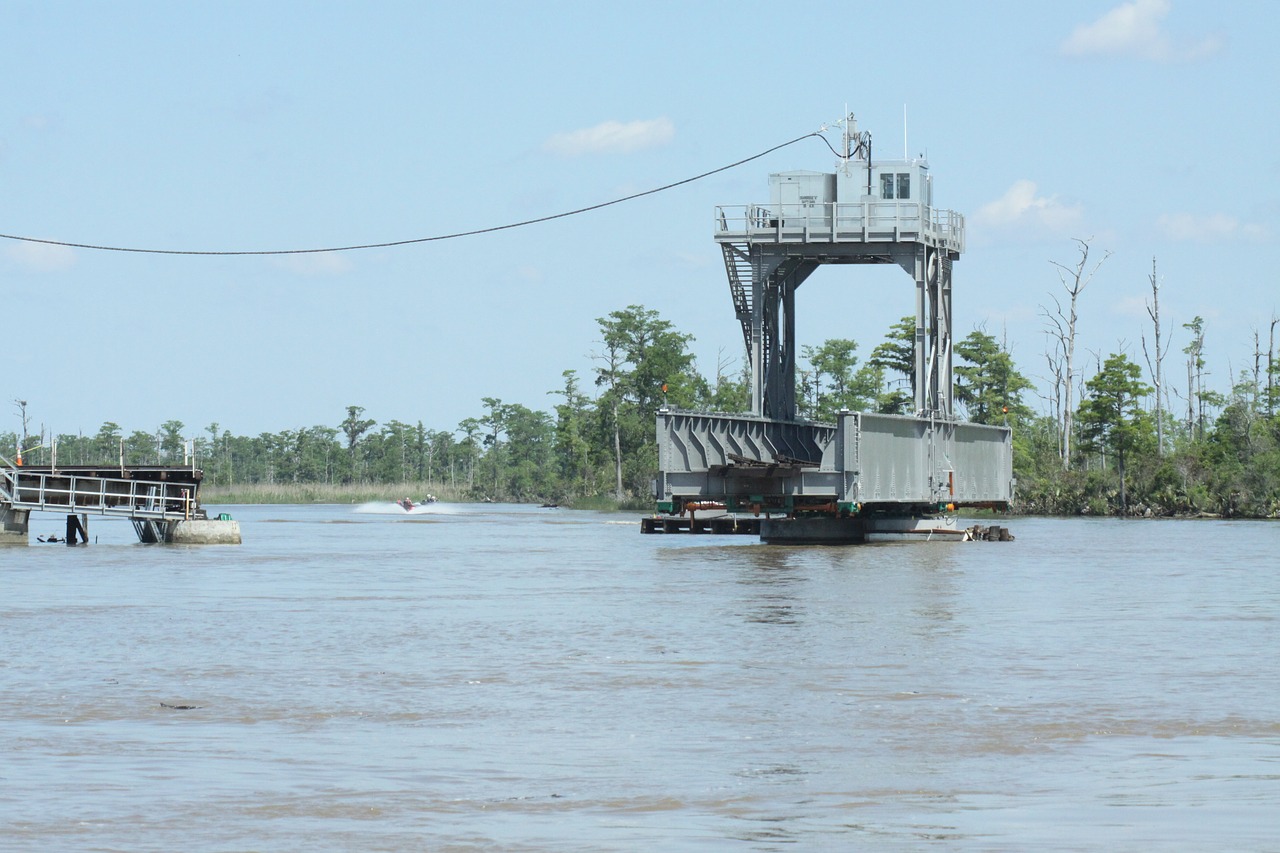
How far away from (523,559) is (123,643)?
25.8 meters

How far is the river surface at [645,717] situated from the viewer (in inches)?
422

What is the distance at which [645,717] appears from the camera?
15.6m

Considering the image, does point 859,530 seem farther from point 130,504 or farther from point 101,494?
point 101,494

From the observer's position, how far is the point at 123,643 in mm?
22875

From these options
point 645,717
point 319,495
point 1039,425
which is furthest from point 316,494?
point 645,717

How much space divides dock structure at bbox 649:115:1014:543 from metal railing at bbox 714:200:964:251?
0.04 meters

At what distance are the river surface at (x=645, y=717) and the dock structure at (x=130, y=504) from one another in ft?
61.7

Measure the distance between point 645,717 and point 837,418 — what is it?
32.4 meters

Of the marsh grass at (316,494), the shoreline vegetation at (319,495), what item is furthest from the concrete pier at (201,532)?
the marsh grass at (316,494)

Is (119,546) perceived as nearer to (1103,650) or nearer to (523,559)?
(523,559)

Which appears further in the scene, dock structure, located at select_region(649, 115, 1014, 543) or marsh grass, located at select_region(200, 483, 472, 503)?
marsh grass, located at select_region(200, 483, 472, 503)

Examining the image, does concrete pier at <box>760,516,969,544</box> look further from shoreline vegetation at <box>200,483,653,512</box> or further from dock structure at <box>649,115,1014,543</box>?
shoreline vegetation at <box>200,483,653,512</box>

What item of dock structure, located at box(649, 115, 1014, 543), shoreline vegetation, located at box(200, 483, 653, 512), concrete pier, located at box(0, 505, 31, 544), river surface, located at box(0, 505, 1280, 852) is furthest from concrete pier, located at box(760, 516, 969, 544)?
shoreline vegetation, located at box(200, 483, 653, 512)

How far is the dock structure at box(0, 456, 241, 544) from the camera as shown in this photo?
52469 mm
